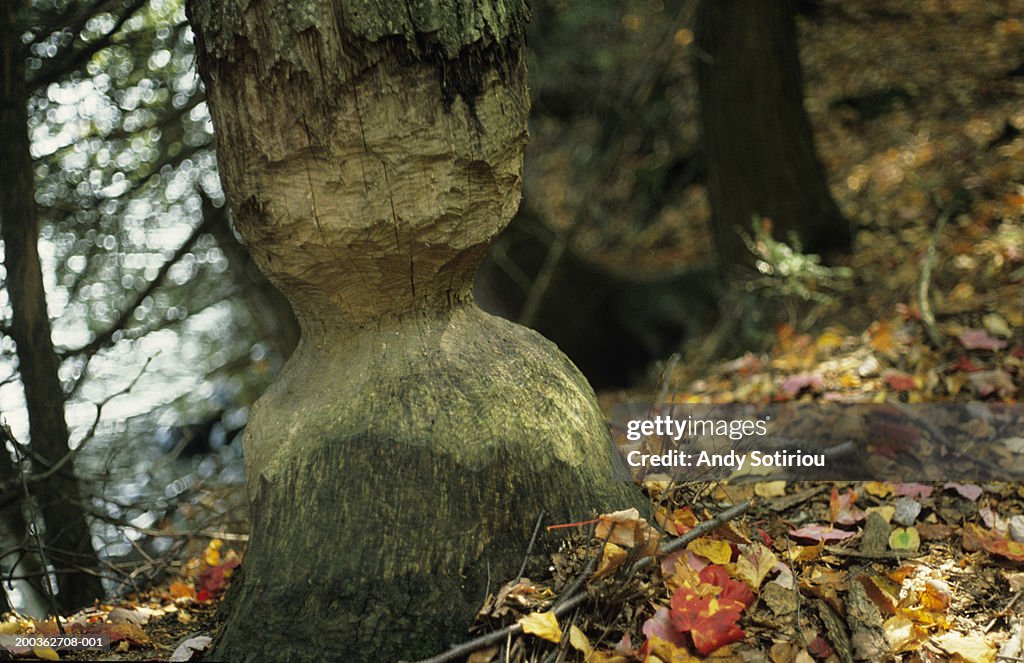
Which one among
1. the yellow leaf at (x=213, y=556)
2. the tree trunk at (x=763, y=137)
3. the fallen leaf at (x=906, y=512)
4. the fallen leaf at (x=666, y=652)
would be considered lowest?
the fallen leaf at (x=906, y=512)

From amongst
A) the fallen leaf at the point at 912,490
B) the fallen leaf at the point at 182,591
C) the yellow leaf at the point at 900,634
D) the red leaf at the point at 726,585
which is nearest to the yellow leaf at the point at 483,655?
the red leaf at the point at 726,585

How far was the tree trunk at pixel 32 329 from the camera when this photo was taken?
11.8ft

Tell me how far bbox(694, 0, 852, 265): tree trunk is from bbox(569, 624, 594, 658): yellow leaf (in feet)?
12.4

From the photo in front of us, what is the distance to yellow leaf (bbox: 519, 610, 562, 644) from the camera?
6.46 ft

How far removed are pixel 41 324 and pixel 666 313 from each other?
4132mm

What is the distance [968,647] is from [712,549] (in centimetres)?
65

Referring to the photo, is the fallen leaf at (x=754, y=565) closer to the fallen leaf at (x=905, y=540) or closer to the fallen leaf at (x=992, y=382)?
the fallen leaf at (x=905, y=540)

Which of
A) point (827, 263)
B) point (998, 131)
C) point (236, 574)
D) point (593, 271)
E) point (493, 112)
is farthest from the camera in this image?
point (593, 271)

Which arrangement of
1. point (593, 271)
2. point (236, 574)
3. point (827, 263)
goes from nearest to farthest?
point (236, 574), point (827, 263), point (593, 271)

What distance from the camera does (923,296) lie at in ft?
13.8

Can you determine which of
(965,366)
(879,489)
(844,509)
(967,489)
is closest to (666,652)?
(844,509)

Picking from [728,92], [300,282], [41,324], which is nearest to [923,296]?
[728,92]

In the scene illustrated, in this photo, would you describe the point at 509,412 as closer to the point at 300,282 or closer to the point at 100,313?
the point at 300,282

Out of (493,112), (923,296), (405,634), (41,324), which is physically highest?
(493,112)
